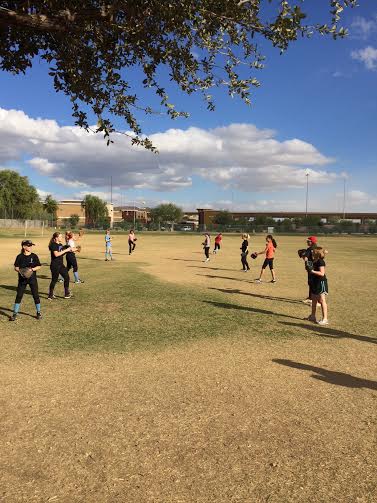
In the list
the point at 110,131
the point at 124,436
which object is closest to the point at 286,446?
the point at 124,436

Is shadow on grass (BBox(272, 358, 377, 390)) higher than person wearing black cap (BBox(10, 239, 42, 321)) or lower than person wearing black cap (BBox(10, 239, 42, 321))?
lower

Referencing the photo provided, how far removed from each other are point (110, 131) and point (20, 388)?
3718 millimetres

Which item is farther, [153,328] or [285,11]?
[153,328]

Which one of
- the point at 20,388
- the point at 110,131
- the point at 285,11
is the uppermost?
the point at 285,11

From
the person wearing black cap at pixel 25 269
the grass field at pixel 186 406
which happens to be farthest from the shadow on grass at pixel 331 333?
the person wearing black cap at pixel 25 269

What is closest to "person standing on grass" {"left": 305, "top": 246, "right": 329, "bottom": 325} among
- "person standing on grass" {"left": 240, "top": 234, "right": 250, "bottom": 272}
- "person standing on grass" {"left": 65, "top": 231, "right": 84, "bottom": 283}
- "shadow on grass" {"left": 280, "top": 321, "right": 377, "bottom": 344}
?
"shadow on grass" {"left": 280, "top": 321, "right": 377, "bottom": 344}

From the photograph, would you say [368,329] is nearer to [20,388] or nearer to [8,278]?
[20,388]

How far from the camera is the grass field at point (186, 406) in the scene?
3.58 m

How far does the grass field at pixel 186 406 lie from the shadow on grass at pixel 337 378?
32 millimetres

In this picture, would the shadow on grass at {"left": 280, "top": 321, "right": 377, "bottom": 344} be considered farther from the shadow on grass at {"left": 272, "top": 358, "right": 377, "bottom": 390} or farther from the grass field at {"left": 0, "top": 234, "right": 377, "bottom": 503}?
the shadow on grass at {"left": 272, "top": 358, "right": 377, "bottom": 390}

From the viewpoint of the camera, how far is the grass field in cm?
358

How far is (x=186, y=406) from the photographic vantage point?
5094 millimetres

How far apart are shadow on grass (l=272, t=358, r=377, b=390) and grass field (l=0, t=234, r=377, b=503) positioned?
3 cm

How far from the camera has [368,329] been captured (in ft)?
29.6
